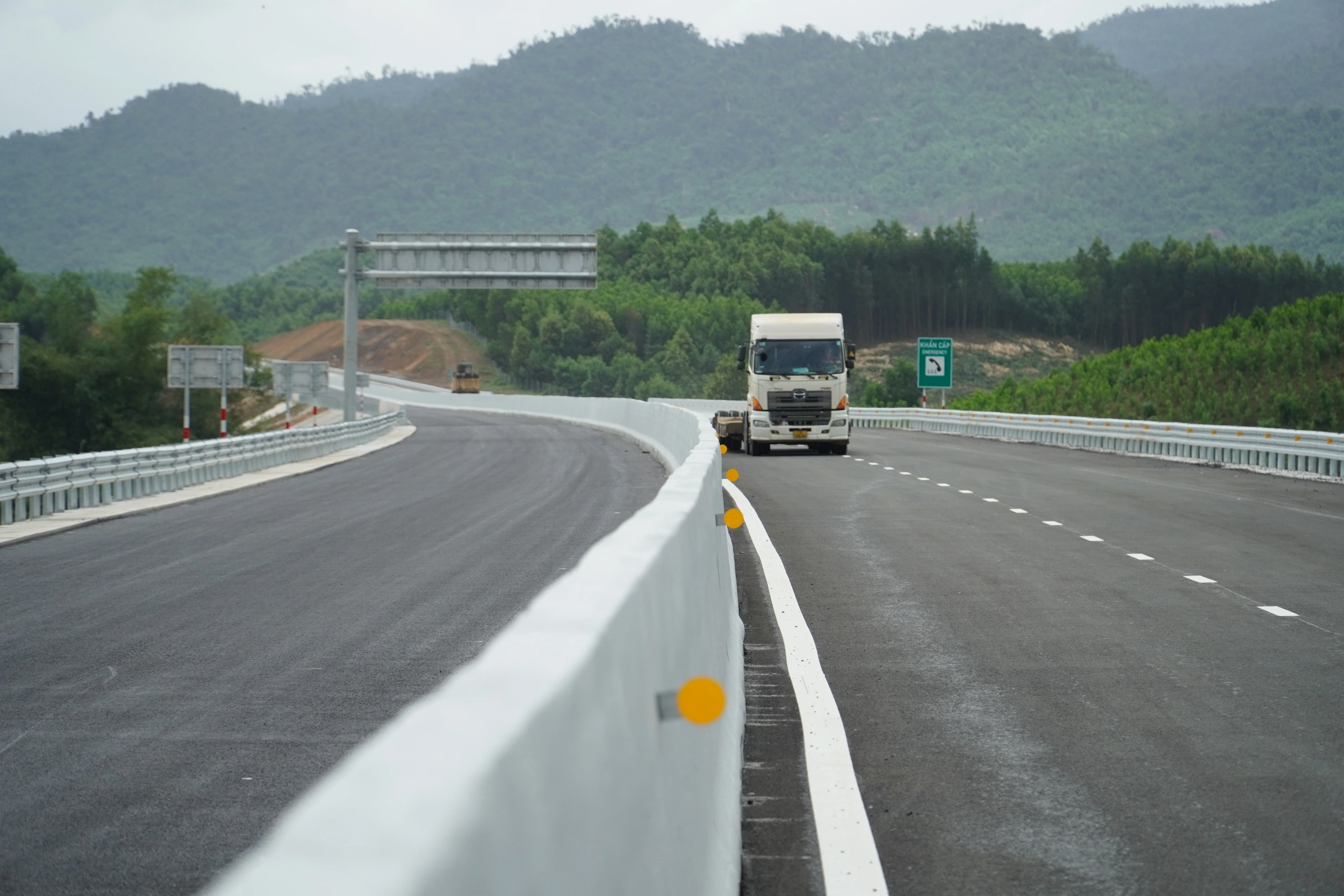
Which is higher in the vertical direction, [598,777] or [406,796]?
[406,796]

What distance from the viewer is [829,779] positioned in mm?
6703

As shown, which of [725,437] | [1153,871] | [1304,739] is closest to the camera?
[1153,871]

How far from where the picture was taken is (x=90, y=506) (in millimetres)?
23656

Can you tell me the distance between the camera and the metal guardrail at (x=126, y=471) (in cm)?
2133

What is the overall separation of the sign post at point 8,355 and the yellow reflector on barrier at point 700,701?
2709 cm

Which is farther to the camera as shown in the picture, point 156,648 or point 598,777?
point 156,648

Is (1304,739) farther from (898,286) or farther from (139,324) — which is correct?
(898,286)

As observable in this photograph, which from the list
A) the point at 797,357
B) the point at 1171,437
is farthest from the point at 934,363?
the point at 797,357

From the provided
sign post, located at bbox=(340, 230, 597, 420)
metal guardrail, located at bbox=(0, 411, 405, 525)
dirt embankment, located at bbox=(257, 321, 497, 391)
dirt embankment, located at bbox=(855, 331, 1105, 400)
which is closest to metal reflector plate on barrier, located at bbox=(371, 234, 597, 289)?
sign post, located at bbox=(340, 230, 597, 420)

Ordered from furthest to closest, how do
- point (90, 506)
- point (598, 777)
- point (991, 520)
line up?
point (90, 506) → point (991, 520) → point (598, 777)

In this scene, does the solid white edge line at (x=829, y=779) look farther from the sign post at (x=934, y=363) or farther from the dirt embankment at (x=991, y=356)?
the dirt embankment at (x=991, y=356)

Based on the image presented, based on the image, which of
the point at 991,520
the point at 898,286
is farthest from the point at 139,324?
the point at 898,286

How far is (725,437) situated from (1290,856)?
3499 centimetres

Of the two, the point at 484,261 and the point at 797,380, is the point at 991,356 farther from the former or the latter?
the point at 797,380
